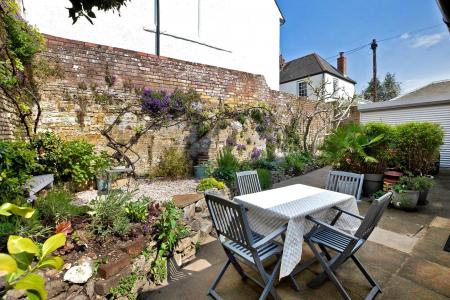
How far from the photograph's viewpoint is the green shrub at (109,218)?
256 centimetres

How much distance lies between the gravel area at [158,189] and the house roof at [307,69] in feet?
46.8

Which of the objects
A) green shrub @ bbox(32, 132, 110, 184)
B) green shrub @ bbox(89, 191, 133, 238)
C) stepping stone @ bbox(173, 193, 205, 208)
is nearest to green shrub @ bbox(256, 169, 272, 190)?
stepping stone @ bbox(173, 193, 205, 208)

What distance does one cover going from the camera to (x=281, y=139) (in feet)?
29.0

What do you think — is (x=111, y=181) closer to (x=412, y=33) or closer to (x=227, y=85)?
(x=227, y=85)

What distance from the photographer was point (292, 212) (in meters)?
2.31

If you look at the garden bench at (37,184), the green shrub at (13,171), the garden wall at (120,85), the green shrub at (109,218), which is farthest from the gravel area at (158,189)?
the green shrub at (109,218)

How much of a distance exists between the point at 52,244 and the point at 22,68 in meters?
4.73

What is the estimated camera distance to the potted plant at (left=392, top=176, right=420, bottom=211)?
4223 mm

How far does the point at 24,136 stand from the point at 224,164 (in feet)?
13.2

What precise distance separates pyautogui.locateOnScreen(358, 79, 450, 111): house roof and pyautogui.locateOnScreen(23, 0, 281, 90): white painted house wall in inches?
192

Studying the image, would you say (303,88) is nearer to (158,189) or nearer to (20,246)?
(158,189)

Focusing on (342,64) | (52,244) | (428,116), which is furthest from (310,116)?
(342,64)

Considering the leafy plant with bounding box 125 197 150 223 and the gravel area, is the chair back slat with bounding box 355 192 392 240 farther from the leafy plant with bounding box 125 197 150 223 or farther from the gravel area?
the gravel area

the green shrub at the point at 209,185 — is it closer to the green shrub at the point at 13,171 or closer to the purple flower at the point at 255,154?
the green shrub at the point at 13,171
